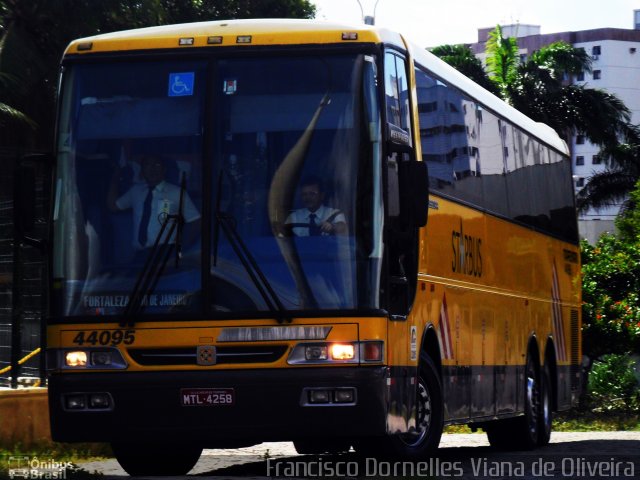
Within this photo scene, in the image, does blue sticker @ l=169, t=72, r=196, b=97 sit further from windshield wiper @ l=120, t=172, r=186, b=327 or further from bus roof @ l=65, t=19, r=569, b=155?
windshield wiper @ l=120, t=172, r=186, b=327

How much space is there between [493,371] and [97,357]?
19.2 ft

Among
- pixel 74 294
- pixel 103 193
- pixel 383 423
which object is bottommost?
pixel 383 423

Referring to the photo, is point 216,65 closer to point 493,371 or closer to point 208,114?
point 208,114

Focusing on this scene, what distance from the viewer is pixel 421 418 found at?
1369 cm

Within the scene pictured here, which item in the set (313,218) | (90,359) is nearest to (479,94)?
(313,218)

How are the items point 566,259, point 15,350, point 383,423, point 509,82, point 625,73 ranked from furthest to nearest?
point 625,73 → point 509,82 → point 566,259 → point 15,350 → point 383,423

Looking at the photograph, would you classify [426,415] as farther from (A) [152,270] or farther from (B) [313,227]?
(A) [152,270]

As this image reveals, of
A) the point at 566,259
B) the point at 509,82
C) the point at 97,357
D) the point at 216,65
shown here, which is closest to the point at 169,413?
the point at 97,357

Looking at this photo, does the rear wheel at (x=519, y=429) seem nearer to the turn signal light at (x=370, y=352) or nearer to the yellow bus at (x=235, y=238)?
the yellow bus at (x=235, y=238)

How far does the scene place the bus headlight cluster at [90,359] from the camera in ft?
39.1

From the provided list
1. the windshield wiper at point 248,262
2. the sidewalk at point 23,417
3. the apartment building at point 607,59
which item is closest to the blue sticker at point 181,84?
the windshield wiper at point 248,262

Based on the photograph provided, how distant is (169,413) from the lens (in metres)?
11.8

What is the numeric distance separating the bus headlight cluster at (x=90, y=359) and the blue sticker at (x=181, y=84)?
194cm

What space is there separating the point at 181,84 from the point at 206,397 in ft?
7.67
